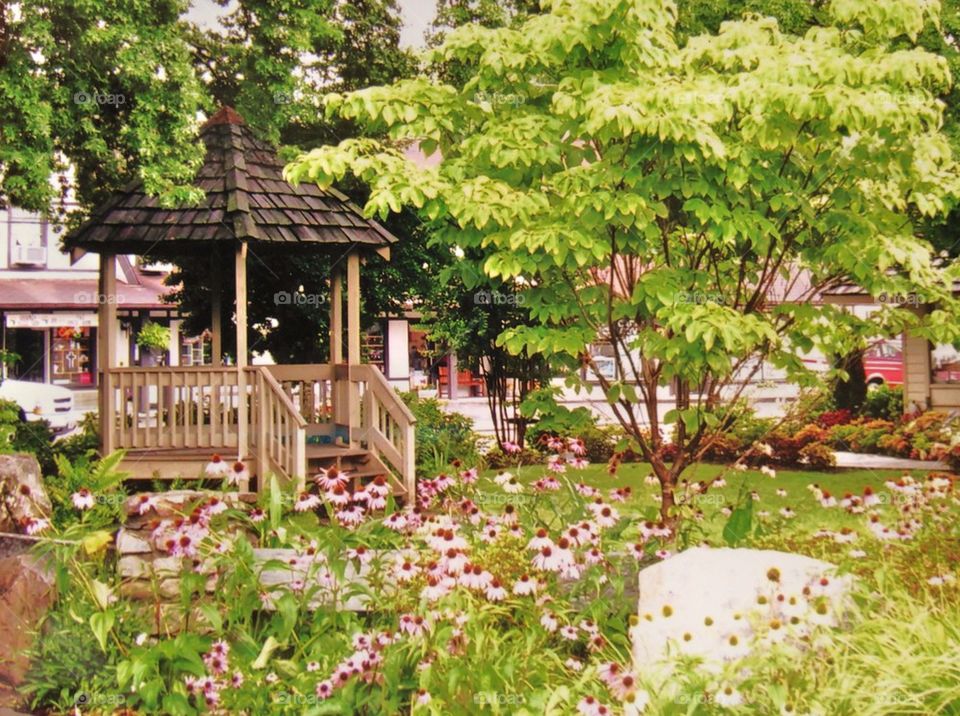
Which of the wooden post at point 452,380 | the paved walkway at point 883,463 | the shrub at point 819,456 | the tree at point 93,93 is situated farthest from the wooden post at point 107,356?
the wooden post at point 452,380

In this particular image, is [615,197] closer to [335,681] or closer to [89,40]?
[335,681]

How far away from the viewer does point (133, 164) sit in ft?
28.6

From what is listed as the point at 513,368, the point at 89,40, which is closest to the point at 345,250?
the point at 89,40

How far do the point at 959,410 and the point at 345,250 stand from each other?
937 cm

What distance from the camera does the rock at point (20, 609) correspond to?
4863mm

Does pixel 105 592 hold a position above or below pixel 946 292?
below

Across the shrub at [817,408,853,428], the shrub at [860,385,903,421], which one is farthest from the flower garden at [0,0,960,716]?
the shrub at [860,385,903,421]

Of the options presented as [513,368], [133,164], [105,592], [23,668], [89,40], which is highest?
[89,40]

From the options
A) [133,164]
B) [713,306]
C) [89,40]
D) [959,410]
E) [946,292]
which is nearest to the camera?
[713,306]
